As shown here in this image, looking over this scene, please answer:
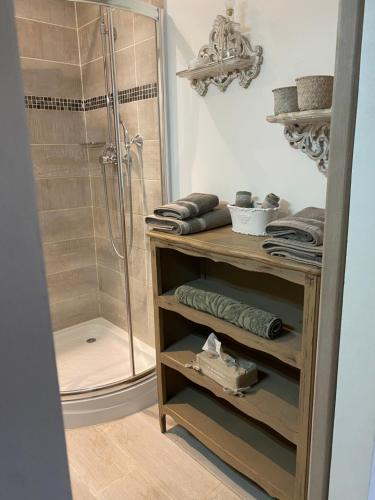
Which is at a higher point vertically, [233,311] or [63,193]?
[63,193]

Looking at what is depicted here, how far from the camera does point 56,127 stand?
2.46 m

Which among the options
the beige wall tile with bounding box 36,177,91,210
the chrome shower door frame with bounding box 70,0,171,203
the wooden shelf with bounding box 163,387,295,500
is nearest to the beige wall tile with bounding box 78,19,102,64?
the chrome shower door frame with bounding box 70,0,171,203

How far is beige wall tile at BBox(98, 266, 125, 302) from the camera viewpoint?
Answer: 2607mm

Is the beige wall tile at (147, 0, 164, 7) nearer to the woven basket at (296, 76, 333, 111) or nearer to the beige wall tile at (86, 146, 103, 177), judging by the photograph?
the beige wall tile at (86, 146, 103, 177)

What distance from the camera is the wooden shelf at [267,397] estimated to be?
1379mm

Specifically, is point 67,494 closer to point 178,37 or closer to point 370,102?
point 370,102

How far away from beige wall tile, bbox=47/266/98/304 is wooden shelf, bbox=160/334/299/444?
1151mm

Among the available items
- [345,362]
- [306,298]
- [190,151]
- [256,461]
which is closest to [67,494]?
[345,362]

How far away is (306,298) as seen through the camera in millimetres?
1174

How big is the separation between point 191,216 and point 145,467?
1186 millimetres

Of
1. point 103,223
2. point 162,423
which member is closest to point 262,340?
point 162,423

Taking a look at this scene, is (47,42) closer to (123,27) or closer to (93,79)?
(93,79)

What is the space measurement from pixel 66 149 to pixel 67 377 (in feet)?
4.83

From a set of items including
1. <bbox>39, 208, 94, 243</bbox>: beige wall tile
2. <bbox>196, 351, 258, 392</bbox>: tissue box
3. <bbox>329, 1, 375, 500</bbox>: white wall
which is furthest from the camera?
<bbox>39, 208, 94, 243</bbox>: beige wall tile
